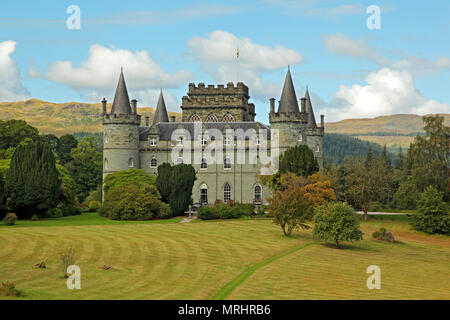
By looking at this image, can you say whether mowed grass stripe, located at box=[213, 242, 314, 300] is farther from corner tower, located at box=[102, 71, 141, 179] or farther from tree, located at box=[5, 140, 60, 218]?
corner tower, located at box=[102, 71, 141, 179]

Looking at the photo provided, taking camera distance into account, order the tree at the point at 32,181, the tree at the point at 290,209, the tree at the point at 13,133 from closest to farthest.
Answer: the tree at the point at 290,209 < the tree at the point at 32,181 < the tree at the point at 13,133

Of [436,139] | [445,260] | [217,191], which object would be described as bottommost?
[445,260]

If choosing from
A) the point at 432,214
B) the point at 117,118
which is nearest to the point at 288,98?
the point at 117,118

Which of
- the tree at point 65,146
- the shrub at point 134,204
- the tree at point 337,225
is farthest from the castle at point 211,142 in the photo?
the tree at point 65,146

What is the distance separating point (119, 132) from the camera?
212ft

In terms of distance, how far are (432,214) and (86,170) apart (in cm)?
4974

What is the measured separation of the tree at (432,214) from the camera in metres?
50.2

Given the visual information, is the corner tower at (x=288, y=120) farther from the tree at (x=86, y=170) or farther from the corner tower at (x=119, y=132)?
the tree at (x=86, y=170)

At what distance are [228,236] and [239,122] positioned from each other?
2754 centimetres

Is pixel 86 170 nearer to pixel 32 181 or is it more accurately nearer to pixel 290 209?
pixel 32 181
